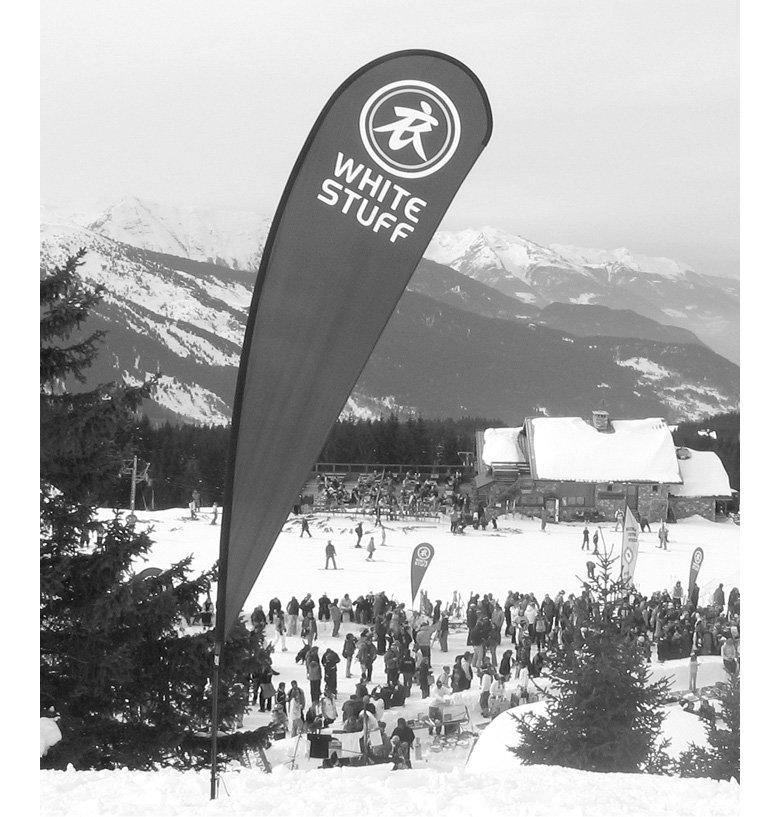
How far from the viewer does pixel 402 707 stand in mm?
12336

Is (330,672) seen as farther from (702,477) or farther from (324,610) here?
(702,477)

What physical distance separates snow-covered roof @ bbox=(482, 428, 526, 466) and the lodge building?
0.04m

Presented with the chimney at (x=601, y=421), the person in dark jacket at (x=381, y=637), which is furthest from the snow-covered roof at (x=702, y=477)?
the person in dark jacket at (x=381, y=637)

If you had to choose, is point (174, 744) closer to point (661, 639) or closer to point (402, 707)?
point (402, 707)

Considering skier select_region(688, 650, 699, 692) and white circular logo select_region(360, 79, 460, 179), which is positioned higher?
white circular logo select_region(360, 79, 460, 179)

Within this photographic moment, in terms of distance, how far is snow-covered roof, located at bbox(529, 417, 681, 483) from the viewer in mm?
40094

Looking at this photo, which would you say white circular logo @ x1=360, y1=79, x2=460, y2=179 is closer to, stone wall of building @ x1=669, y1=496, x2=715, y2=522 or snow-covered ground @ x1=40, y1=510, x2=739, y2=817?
snow-covered ground @ x1=40, y1=510, x2=739, y2=817

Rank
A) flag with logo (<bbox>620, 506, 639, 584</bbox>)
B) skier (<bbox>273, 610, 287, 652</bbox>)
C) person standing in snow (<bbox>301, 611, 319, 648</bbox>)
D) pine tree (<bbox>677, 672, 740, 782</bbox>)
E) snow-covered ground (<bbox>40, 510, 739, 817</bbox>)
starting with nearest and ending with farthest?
snow-covered ground (<bbox>40, 510, 739, 817</bbox>)
pine tree (<bbox>677, 672, 740, 782</bbox>)
skier (<bbox>273, 610, 287, 652</bbox>)
person standing in snow (<bbox>301, 611, 319, 648</bbox>)
flag with logo (<bbox>620, 506, 639, 584</bbox>)

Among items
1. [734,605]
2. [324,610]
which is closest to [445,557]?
[324,610]

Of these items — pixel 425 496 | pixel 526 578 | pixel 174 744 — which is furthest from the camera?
pixel 425 496

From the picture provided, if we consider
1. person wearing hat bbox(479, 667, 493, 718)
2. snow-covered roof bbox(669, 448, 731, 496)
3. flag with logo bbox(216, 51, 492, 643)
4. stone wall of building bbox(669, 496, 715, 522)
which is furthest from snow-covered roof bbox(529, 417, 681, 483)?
flag with logo bbox(216, 51, 492, 643)

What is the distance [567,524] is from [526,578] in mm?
11485
